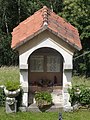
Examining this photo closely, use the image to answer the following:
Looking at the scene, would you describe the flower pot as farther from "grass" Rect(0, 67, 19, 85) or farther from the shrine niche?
"grass" Rect(0, 67, 19, 85)

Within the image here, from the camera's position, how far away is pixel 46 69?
1722 cm

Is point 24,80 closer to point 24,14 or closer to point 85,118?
point 85,118

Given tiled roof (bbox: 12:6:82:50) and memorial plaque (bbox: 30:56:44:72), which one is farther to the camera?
Result: memorial plaque (bbox: 30:56:44:72)

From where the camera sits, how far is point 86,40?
23.9 meters

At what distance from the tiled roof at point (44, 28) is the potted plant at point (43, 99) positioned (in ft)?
7.08

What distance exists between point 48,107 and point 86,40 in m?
8.94

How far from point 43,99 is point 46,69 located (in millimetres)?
1975

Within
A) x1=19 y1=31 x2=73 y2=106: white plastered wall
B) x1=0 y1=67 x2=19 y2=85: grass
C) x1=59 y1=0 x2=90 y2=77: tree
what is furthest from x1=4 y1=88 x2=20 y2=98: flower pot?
Answer: x1=59 y1=0 x2=90 y2=77: tree

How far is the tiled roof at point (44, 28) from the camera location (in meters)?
15.0

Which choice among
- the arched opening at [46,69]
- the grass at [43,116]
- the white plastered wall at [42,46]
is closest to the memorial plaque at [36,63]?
the arched opening at [46,69]

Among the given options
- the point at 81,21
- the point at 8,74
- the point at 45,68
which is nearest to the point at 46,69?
the point at 45,68

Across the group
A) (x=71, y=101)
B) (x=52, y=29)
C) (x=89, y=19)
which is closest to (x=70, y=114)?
(x=71, y=101)

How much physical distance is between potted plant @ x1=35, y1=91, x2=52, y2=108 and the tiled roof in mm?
2159

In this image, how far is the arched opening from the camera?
16875mm
